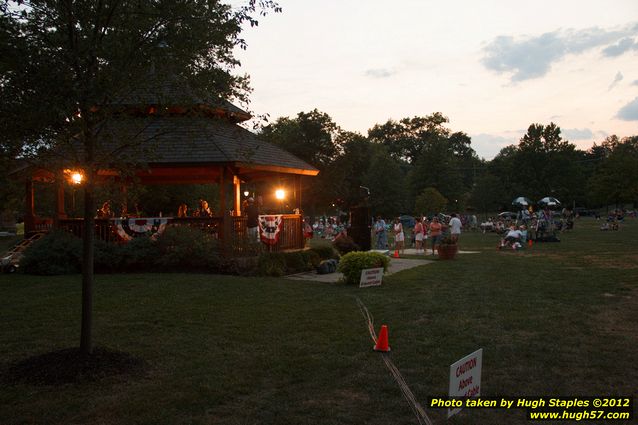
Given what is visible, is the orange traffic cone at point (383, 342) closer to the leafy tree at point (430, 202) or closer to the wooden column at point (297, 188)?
the wooden column at point (297, 188)

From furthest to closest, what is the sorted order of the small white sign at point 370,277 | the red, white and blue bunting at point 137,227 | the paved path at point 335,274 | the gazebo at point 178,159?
the red, white and blue bunting at point 137,227 → the paved path at point 335,274 → the small white sign at point 370,277 → the gazebo at point 178,159

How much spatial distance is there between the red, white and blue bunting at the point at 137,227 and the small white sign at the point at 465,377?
12.7 meters

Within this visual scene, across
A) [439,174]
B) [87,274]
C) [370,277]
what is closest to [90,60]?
[87,274]

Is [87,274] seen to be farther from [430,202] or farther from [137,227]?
[430,202]

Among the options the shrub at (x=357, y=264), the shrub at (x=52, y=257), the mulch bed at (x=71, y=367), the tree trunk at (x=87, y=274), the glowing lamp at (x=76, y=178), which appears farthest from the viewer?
the shrub at (x=52, y=257)

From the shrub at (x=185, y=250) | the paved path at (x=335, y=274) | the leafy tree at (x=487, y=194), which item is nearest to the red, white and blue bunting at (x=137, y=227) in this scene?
the shrub at (x=185, y=250)

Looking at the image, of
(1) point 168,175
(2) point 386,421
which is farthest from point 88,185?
(1) point 168,175

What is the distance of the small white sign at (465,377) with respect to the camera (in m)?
3.97

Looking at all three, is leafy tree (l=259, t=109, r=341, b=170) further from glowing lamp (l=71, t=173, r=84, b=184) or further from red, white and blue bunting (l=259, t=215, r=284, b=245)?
glowing lamp (l=71, t=173, r=84, b=184)

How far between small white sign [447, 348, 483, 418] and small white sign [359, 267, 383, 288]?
8.36 metres

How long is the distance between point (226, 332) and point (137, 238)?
8214 millimetres

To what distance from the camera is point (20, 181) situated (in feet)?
20.4

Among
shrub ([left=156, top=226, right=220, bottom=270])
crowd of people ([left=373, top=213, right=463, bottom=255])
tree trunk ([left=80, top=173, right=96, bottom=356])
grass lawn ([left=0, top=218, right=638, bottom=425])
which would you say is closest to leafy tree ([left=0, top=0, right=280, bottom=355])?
tree trunk ([left=80, top=173, right=96, bottom=356])

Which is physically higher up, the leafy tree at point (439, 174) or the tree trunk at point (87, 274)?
the leafy tree at point (439, 174)
